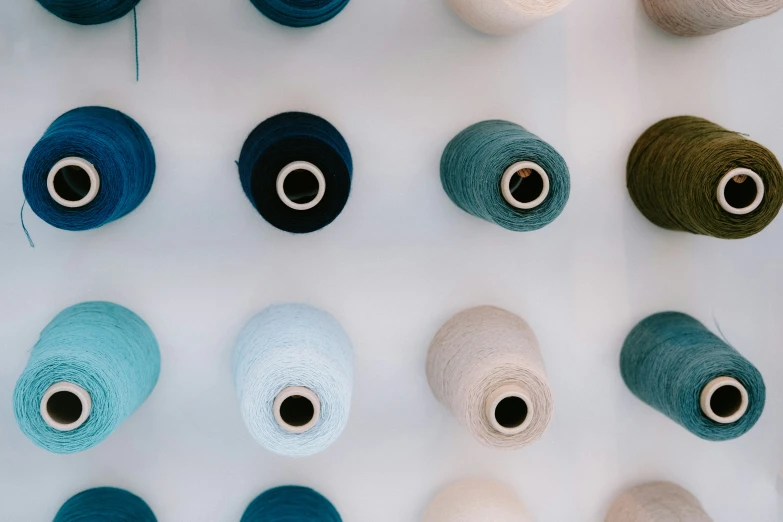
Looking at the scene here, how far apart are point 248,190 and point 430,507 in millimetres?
616

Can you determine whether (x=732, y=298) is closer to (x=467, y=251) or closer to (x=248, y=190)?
(x=467, y=251)

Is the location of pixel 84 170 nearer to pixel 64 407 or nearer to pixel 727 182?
pixel 64 407

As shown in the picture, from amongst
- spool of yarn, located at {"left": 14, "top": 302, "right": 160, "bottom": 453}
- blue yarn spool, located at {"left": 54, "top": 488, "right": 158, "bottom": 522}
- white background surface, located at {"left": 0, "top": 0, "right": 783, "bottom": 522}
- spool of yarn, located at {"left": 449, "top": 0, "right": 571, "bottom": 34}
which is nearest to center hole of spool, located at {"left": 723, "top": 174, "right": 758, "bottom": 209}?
white background surface, located at {"left": 0, "top": 0, "right": 783, "bottom": 522}

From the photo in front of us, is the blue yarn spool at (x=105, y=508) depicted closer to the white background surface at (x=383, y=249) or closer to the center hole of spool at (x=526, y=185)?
the white background surface at (x=383, y=249)

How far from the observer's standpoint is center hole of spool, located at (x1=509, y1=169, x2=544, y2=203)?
0.90 meters

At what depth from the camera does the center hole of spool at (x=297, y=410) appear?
0.92 meters

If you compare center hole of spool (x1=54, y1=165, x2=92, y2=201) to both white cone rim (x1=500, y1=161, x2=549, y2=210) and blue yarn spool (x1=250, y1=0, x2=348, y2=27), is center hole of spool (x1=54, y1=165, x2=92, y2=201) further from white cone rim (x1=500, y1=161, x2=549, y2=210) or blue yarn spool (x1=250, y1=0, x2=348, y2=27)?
white cone rim (x1=500, y1=161, x2=549, y2=210)

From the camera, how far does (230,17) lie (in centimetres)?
104

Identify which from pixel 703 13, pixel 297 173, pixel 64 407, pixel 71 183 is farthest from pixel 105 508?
pixel 703 13

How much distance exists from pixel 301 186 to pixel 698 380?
2.14 feet

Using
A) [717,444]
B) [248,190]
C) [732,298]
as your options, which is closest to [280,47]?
[248,190]

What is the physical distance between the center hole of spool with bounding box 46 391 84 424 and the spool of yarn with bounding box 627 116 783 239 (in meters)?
0.90

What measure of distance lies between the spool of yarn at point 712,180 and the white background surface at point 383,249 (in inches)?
3.4

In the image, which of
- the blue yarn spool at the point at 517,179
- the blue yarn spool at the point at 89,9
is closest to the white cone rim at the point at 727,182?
the blue yarn spool at the point at 517,179
